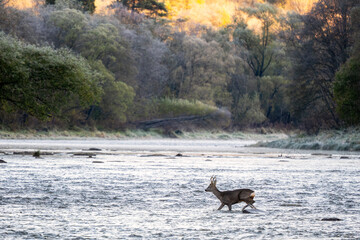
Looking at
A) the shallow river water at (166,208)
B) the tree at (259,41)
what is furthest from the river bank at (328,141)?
the tree at (259,41)

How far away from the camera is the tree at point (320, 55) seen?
4828cm

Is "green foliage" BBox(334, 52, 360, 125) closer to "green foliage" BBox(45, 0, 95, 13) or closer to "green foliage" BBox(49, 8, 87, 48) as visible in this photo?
"green foliage" BBox(49, 8, 87, 48)

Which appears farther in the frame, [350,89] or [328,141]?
[328,141]

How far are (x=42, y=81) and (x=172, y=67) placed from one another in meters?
50.3

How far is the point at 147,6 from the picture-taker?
9656cm

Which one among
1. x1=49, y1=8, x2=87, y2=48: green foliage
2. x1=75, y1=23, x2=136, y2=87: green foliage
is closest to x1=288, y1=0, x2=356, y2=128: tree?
x1=75, y1=23, x2=136, y2=87: green foliage

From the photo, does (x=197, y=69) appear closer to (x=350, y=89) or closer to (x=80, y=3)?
(x=80, y=3)

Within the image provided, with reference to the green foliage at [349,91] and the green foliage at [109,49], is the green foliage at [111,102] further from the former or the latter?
the green foliage at [349,91]

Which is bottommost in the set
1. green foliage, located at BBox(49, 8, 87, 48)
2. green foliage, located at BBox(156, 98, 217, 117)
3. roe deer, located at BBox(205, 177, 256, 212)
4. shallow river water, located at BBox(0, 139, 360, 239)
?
shallow river water, located at BBox(0, 139, 360, 239)

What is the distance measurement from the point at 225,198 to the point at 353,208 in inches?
85.6

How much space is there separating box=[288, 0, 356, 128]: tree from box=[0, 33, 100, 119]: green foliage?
19234mm

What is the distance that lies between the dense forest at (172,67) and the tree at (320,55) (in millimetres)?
82

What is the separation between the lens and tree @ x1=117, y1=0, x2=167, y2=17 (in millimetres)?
96312

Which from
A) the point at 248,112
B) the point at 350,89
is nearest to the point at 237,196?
the point at 350,89
